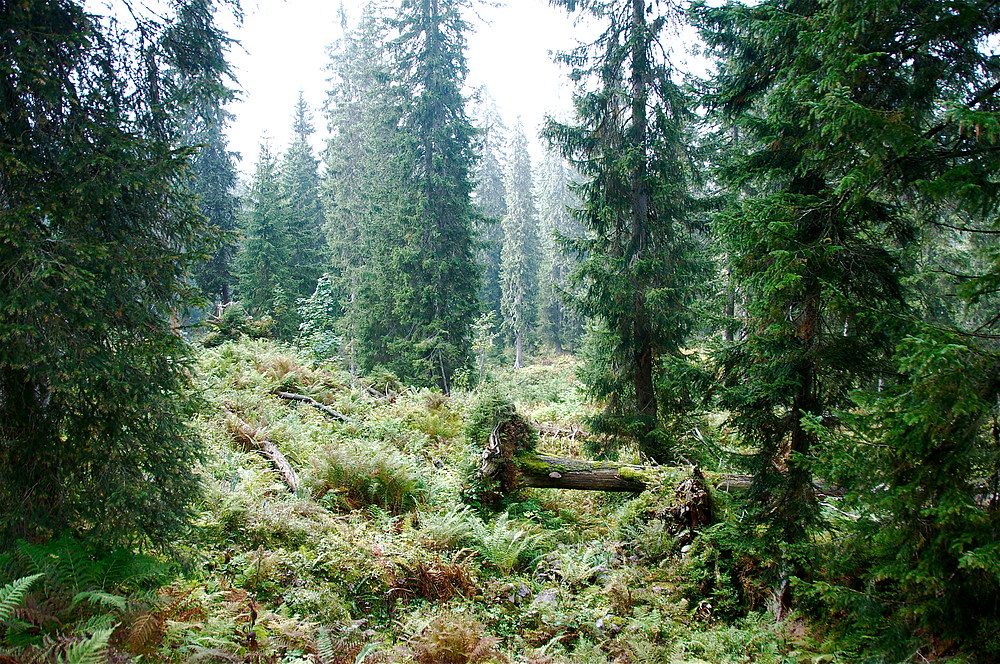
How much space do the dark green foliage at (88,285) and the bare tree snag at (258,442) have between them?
333 cm

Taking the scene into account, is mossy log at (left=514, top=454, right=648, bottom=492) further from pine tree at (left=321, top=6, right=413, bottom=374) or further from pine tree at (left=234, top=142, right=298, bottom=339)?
pine tree at (left=234, top=142, right=298, bottom=339)

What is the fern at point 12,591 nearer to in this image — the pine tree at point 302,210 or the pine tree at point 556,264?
the pine tree at point 302,210

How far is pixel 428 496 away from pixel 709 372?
13.5ft

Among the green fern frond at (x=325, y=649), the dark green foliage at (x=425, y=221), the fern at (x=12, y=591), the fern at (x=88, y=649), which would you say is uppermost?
the dark green foliage at (x=425, y=221)

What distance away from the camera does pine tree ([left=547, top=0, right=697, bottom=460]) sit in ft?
33.3

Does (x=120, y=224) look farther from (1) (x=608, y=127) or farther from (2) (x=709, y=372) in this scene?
(1) (x=608, y=127)

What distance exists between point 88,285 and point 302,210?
26499mm

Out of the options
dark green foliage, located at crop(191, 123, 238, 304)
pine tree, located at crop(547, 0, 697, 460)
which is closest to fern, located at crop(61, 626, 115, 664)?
pine tree, located at crop(547, 0, 697, 460)

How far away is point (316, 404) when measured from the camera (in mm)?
11016

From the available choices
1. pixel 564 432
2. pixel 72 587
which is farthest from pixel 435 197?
pixel 72 587

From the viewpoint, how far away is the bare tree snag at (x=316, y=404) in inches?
416

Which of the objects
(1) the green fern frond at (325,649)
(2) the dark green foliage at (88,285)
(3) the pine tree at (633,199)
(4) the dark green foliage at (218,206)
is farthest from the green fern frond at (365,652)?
(4) the dark green foliage at (218,206)

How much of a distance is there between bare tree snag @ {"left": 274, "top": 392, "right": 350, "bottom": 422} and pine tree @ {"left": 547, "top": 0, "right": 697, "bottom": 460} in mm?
5271

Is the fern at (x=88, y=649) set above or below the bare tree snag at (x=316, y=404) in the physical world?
below
